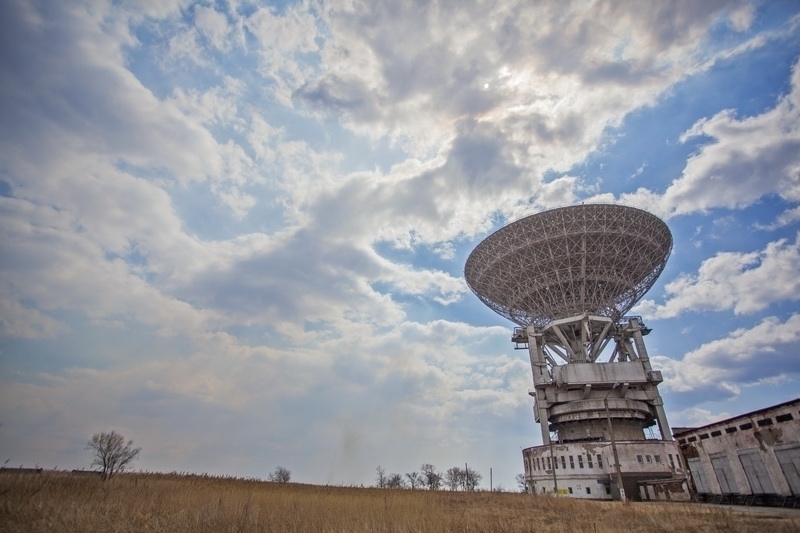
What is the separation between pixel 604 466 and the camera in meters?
50.8

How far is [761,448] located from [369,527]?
1063 inches

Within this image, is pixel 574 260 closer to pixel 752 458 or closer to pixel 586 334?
pixel 586 334

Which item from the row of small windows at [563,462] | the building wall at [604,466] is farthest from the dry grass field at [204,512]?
the row of small windows at [563,462]

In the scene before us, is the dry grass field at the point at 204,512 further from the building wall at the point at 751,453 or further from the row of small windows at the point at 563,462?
the row of small windows at the point at 563,462

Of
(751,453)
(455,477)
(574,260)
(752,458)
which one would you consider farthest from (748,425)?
(455,477)

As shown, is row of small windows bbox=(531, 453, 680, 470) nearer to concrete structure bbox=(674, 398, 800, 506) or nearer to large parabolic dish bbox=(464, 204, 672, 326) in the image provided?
large parabolic dish bbox=(464, 204, 672, 326)

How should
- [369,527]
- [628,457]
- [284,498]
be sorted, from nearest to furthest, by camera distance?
1. [369,527]
2. [284,498]
3. [628,457]

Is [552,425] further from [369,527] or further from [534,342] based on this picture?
[369,527]

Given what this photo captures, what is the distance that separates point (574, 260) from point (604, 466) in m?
27.0

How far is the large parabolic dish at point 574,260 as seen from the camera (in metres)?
54.7

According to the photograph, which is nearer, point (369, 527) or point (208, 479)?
point (369, 527)

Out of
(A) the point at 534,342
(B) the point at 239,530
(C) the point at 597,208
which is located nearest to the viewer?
(B) the point at 239,530

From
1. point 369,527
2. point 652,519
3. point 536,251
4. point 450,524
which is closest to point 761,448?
point 652,519

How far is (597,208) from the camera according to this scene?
54.5 m
